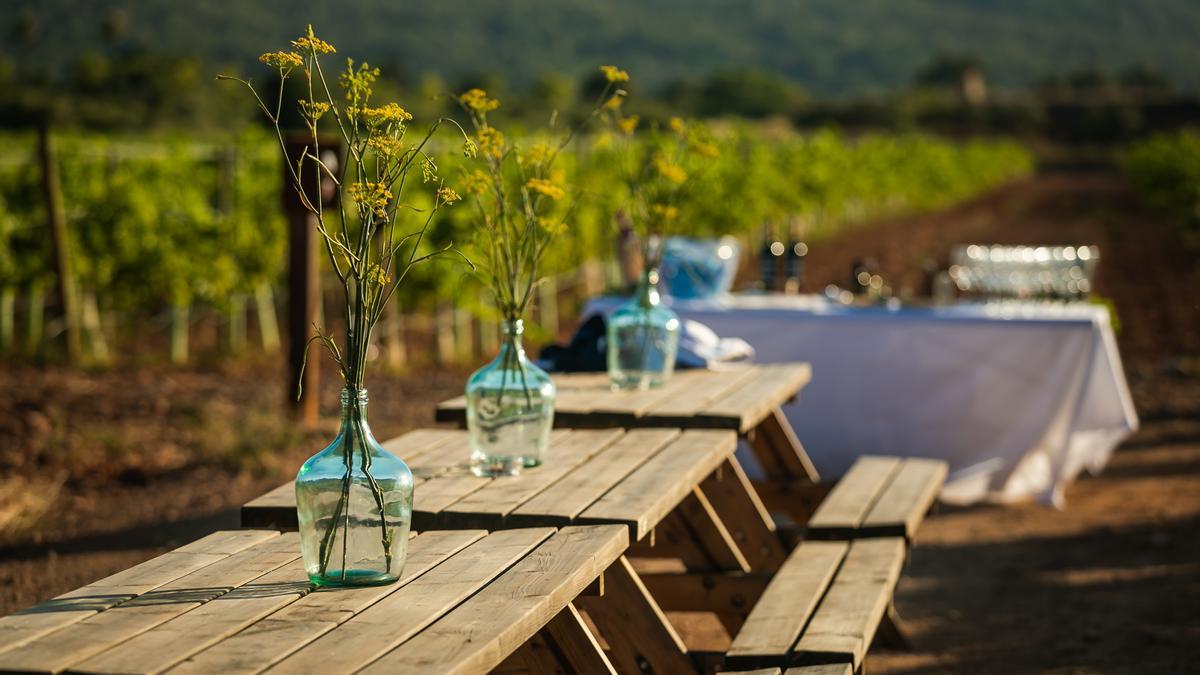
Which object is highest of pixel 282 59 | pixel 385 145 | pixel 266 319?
pixel 282 59

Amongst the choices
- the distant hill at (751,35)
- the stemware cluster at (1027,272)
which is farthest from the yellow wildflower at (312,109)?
the distant hill at (751,35)

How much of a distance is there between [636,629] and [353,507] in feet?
2.65

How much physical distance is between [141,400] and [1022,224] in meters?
22.9

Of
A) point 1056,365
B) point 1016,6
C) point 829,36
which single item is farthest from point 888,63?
point 1056,365

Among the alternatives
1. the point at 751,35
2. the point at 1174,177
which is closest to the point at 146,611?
the point at 1174,177

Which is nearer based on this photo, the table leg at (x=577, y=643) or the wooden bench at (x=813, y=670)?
the table leg at (x=577, y=643)

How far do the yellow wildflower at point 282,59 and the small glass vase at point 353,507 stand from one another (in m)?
0.46

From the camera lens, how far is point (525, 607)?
1925 mm

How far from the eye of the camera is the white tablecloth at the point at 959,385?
5379 millimetres

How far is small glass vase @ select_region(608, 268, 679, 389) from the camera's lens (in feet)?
11.9

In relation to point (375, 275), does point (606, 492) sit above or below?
below

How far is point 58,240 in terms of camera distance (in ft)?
29.3

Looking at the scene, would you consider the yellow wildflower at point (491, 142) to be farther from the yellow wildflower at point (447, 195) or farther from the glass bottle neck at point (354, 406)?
the glass bottle neck at point (354, 406)

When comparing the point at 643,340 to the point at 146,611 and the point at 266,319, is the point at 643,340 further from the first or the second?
the point at 266,319
